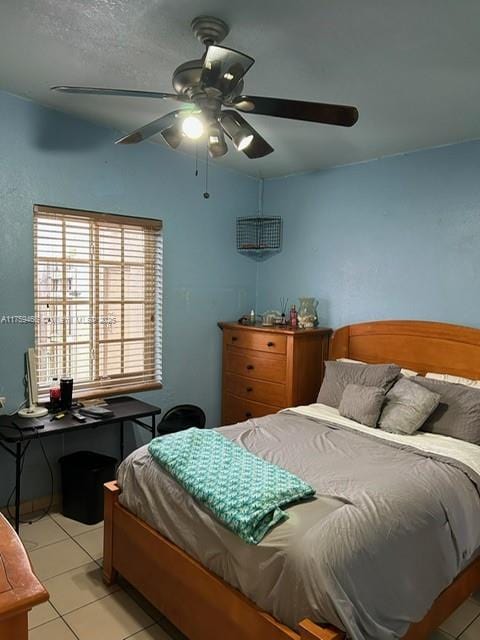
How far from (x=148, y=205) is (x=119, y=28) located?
5.47 ft

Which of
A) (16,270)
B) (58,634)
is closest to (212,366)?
(16,270)

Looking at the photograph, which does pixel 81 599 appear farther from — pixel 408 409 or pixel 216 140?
pixel 216 140

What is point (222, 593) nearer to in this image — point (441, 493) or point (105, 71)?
point (441, 493)

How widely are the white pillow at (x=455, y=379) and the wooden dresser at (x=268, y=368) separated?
938 millimetres

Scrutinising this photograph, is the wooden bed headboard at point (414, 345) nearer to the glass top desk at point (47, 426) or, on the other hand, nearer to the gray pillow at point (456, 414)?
the gray pillow at point (456, 414)

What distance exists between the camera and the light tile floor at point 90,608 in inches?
80.0

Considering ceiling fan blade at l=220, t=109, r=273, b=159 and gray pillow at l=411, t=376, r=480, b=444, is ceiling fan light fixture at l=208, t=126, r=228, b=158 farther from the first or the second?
gray pillow at l=411, t=376, r=480, b=444

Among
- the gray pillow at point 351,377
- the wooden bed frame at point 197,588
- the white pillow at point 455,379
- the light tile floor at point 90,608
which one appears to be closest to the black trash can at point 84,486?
the light tile floor at point 90,608

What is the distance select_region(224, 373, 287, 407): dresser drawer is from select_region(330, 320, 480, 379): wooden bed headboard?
56 centimetres

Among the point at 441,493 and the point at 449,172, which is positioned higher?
the point at 449,172

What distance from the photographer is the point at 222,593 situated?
1.72 metres

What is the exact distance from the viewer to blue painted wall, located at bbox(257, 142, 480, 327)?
3.16 metres

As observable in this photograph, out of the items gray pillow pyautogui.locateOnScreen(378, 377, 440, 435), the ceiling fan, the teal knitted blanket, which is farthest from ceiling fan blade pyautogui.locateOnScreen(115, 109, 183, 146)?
gray pillow pyautogui.locateOnScreen(378, 377, 440, 435)

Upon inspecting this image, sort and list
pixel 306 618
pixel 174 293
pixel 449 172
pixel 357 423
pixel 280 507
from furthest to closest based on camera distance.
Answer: pixel 174 293 → pixel 449 172 → pixel 357 423 → pixel 280 507 → pixel 306 618
